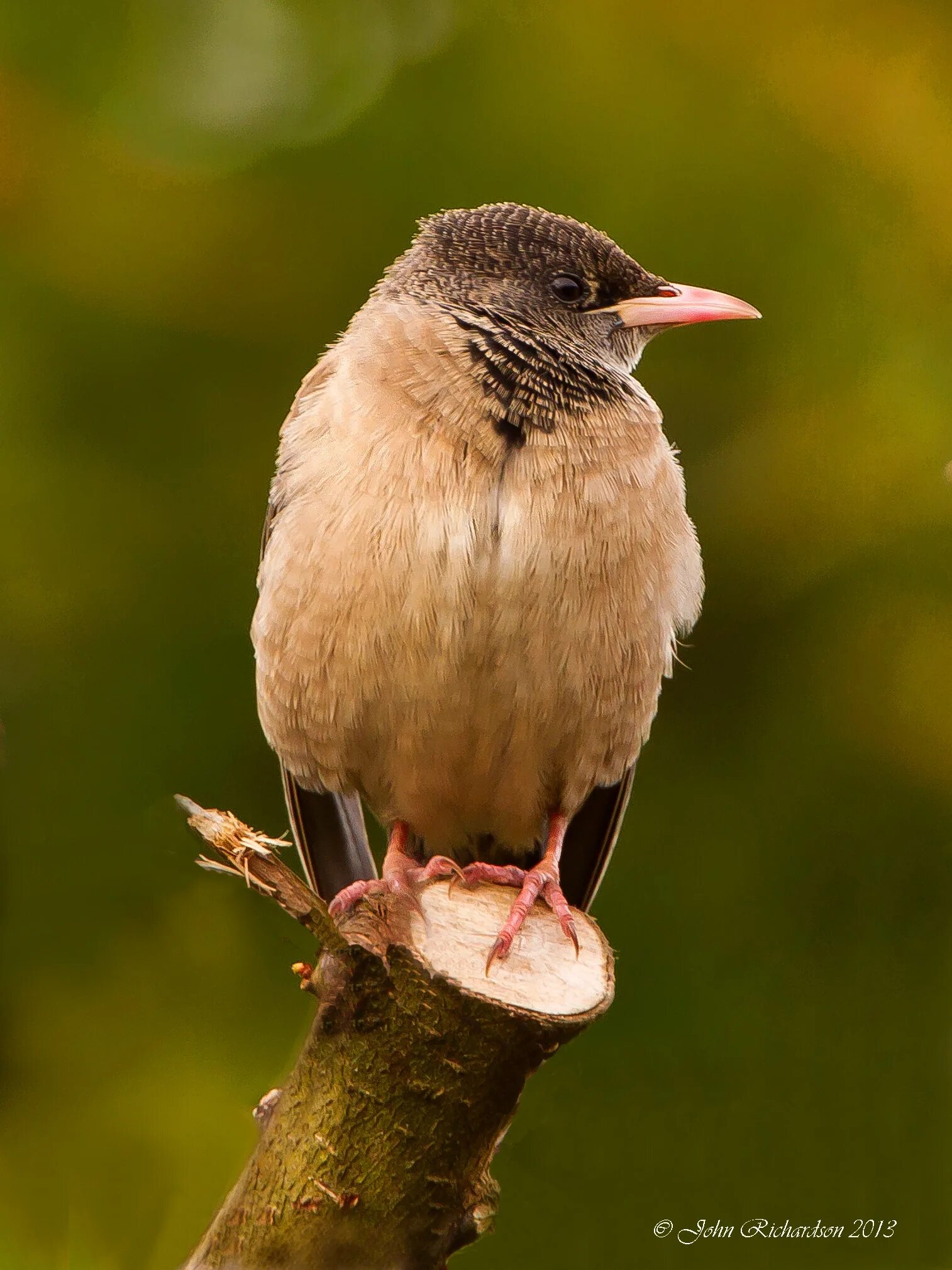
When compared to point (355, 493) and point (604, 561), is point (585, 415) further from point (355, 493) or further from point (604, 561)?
point (355, 493)

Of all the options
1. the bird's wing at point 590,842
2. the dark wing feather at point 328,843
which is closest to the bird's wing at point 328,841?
the dark wing feather at point 328,843

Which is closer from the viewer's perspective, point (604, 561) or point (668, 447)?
point (604, 561)

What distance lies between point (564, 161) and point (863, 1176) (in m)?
2.54

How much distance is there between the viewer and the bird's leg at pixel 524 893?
231cm

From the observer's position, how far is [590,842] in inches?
133

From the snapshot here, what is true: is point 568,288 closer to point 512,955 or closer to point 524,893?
point 524,893

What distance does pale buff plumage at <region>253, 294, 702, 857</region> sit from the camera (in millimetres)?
Answer: 2631

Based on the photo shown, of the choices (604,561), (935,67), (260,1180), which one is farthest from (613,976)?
(935,67)

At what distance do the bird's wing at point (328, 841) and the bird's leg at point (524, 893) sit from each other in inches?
29.2

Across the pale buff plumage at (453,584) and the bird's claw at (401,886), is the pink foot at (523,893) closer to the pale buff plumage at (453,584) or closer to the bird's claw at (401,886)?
the bird's claw at (401,886)

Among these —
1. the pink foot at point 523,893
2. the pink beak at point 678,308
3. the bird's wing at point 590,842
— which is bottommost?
the bird's wing at point 590,842

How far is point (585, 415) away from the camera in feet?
9.27

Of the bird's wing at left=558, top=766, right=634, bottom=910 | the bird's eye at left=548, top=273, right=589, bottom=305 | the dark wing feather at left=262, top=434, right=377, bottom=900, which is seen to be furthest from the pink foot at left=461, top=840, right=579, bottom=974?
the bird's eye at left=548, top=273, right=589, bottom=305

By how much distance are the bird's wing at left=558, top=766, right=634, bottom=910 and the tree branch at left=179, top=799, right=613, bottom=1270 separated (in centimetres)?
103
